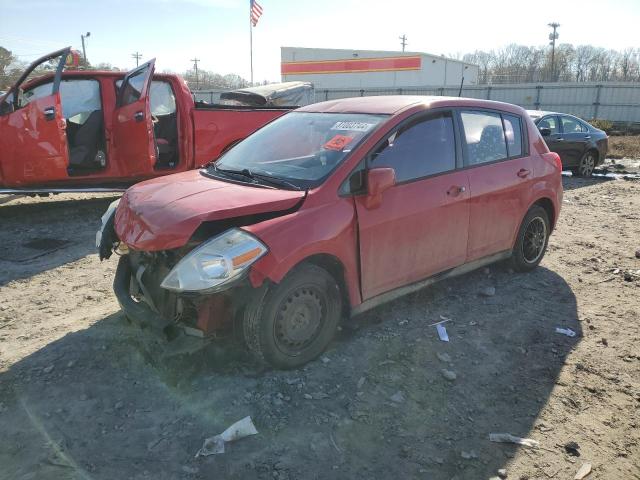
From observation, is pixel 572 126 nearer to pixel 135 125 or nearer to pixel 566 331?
pixel 566 331

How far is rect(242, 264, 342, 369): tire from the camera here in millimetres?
3111

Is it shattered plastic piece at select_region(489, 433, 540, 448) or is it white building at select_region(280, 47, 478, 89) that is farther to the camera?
white building at select_region(280, 47, 478, 89)

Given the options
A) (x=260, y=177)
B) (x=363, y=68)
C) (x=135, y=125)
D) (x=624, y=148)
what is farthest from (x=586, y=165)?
(x=363, y=68)

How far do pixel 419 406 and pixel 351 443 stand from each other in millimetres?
554

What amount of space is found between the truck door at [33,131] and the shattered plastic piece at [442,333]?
5595mm

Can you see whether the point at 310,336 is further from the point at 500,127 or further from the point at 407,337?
the point at 500,127

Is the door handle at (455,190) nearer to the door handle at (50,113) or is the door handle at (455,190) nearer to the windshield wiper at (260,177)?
the windshield wiper at (260,177)

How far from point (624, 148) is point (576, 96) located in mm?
9345

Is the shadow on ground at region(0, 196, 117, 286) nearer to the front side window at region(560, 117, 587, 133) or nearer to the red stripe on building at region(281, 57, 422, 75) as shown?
the front side window at region(560, 117, 587, 133)

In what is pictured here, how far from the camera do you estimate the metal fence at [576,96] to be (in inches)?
975

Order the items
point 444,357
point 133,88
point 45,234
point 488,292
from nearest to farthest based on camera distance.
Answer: point 444,357, point 488,292, point 45,234, point 133,88

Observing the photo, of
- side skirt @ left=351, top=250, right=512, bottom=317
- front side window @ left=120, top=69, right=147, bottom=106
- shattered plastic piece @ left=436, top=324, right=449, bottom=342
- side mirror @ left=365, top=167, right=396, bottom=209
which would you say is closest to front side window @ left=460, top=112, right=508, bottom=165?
side skirt @ left=351, top=250, right=512, bottom=317

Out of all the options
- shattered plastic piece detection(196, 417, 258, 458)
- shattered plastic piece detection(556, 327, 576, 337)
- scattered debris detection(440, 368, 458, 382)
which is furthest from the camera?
shattered plastic piece detection(556, 327, 576, 337)

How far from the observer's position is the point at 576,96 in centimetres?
2569
